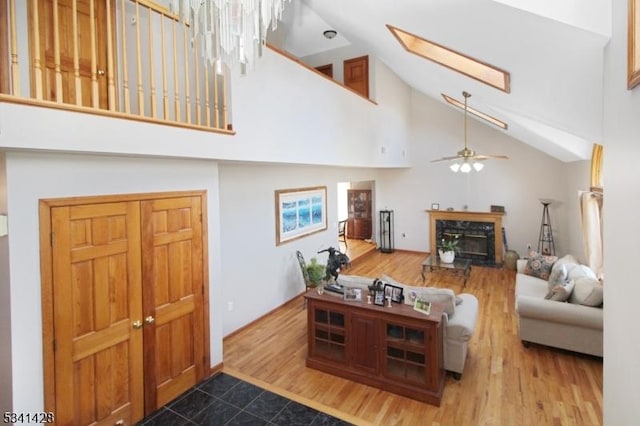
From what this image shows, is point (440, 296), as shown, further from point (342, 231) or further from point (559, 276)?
point (342, 231)

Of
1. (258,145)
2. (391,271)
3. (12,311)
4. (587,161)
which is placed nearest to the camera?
(12,311)

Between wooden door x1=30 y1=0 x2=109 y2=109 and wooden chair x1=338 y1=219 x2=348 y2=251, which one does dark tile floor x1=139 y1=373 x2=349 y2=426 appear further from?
wooden chair x1=338 y1=219 x2=348 y2=251

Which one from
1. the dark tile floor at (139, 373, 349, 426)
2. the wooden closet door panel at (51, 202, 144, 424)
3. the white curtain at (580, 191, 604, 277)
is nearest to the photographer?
the wooden closet door panel at (51, 202, 144, 424)

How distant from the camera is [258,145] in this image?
345 centimetres

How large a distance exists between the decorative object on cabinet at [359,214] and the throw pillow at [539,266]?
5.00 metres

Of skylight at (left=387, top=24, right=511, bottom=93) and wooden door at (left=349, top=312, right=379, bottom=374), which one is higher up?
skylight at (left=387, top=24, right=511, bottom=93)

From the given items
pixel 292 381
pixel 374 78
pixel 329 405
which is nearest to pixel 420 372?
pixel 329 405

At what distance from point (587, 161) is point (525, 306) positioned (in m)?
2.92

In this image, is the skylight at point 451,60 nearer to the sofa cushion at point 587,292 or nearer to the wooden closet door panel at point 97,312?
the sofa cushion at point 587,292

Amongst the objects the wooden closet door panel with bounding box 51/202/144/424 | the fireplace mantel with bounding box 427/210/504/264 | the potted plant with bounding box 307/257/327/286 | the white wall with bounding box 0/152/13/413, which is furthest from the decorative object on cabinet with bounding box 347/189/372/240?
the white wall with bounding box 0/152/13/413

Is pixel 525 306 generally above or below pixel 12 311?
below

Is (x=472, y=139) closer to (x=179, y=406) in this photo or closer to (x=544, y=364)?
(x=544, y=364)

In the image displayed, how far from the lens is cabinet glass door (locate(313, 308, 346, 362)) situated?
12.0 ft

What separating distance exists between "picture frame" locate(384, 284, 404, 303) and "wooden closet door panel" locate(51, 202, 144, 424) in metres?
2.41
